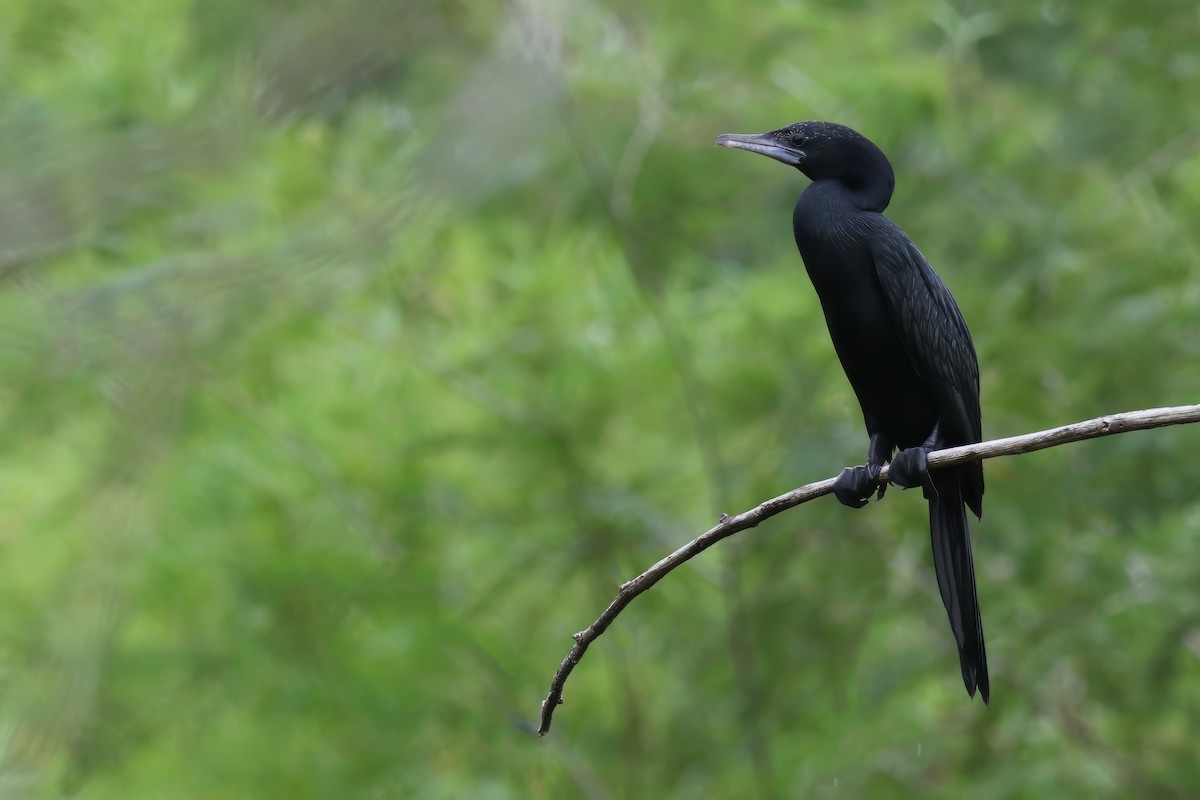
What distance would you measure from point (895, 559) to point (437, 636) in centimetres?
199

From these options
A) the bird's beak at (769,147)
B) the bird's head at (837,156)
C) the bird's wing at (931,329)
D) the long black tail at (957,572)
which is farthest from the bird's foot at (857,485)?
the bird's beak at (769,147)

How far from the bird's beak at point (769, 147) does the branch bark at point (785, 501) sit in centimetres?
99

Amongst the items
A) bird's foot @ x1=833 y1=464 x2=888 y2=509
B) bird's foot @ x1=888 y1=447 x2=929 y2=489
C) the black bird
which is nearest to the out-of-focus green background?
the black bird

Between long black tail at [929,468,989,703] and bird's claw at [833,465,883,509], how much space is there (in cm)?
15

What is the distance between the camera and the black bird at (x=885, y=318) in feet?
10.5

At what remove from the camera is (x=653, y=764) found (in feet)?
19.5

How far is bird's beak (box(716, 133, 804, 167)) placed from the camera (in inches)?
131

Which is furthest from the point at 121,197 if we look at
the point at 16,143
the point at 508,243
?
the point at 508,243

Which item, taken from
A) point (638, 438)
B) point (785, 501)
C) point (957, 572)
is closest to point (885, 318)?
point (957, 572)

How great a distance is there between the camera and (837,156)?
331 centimetres

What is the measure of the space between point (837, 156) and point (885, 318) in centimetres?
43

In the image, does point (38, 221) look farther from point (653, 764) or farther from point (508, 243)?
point (653, 764)

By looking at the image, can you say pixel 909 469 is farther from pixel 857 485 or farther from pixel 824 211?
pixel 824 211

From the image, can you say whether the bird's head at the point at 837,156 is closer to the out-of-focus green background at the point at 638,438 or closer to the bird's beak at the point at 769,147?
the bird's beak at the point at 769,147
